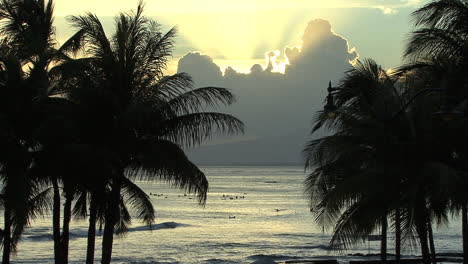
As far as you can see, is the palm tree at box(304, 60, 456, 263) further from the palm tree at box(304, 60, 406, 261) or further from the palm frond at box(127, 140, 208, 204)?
the palm frond at box(127, 140, 208, 204)

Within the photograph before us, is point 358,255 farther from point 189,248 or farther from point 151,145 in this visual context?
point 151,145

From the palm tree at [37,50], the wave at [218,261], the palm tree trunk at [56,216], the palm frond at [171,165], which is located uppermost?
the palm tree at [37,50]

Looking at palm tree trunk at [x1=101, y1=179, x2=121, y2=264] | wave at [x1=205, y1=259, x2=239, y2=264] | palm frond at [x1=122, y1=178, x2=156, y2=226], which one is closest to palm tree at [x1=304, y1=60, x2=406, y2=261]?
palm frond at [x1=122, y1=178, x2=156, y2=226]

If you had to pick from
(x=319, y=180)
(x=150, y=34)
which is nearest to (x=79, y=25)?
(x=150, y=34)

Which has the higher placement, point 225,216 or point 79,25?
point 79,25

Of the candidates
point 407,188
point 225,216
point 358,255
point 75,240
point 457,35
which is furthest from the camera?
point 225,216

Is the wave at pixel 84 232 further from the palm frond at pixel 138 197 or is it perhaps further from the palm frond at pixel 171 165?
the palm frond at pixel 171 165

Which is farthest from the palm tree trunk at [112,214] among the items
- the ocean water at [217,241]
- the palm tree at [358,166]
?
the ocean water at [217,241]

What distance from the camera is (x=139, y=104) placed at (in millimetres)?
19625

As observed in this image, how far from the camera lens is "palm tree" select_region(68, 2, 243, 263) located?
20016mm

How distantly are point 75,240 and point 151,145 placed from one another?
44020 mm

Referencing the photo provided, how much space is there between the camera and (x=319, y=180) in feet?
70.2

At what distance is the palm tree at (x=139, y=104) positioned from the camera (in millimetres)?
20016

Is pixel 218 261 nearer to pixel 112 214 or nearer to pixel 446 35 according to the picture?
pixel 112 214
